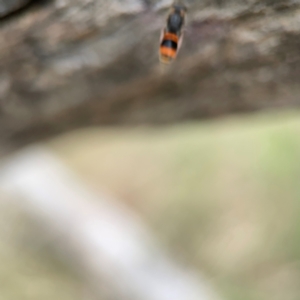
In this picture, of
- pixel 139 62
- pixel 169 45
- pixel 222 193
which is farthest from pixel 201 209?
pixel 169 45

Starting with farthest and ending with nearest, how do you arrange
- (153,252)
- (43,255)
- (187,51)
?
(43,255) → (153,252) → (187,51)

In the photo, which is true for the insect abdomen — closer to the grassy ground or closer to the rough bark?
the rough bark

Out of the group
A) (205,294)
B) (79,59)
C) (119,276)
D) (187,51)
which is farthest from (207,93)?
(205,294)

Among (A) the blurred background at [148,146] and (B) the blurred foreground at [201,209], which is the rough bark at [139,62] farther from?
(B) the blurred foreground at [201,209]

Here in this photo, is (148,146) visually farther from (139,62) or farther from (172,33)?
(172,33)

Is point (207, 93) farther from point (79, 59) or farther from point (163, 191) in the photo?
point (163, 191)

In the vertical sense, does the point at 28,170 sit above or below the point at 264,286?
above
